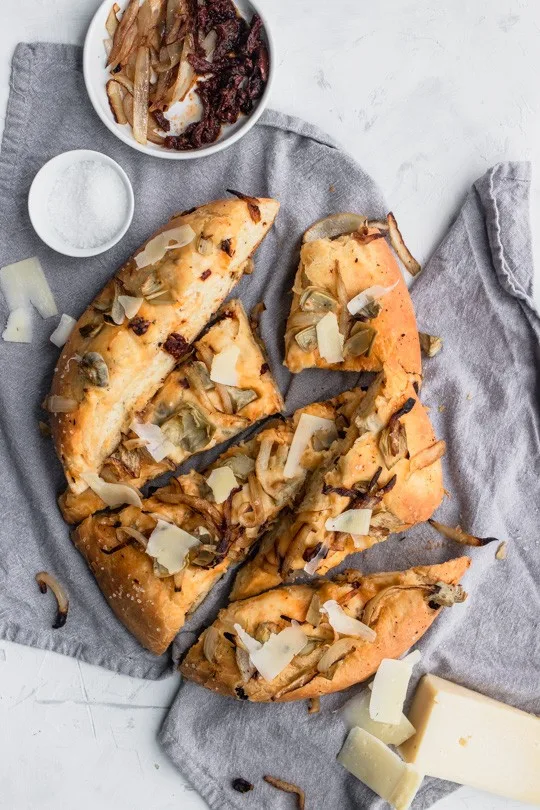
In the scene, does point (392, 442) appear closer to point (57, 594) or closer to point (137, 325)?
point (137, 325)

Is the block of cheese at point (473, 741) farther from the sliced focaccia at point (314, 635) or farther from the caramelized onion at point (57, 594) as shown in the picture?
the caramelized onion at point (57, 594)

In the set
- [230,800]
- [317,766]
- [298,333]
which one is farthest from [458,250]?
[230,800]

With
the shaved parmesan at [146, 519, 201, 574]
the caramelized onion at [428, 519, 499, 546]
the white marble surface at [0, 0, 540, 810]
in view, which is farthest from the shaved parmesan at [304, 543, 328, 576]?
the white marble surface at [0, 0, 540, 810]

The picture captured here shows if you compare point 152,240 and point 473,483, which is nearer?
point 152,240

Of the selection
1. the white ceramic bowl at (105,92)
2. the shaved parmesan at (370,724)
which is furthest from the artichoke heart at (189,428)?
the shaved parmesan at (370,724)

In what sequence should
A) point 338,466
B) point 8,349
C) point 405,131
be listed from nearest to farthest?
point 338,466 → point 8,349 → point 405,131

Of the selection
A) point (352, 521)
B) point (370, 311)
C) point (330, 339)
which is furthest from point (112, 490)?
point (370, 311)

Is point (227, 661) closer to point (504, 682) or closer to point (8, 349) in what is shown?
point (504, 682)

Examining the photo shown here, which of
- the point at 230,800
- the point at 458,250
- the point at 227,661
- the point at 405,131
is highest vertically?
the point at 405,131
